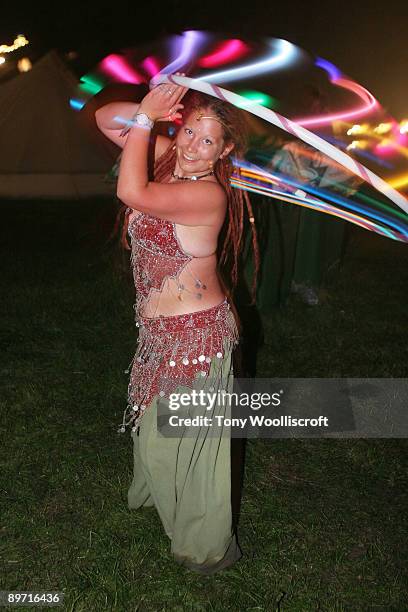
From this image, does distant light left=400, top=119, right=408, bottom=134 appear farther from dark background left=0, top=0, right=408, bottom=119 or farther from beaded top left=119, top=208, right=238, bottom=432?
dark background left=0, top=0, right=408, bottom=119

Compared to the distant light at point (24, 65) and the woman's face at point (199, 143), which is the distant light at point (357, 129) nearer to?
the woman's face at point (199, 143)

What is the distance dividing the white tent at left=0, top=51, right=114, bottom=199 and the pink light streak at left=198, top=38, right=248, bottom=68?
11592mm

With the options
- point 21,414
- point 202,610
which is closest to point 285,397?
point 21,414

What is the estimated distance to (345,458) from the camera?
13.8 ft

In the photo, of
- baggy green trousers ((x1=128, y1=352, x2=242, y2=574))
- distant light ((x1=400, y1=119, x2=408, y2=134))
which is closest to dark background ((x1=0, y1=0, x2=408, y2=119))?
distant light ((x1=400, y1=119, x2=408, y2=134))

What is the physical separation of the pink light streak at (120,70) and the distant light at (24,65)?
1254cm

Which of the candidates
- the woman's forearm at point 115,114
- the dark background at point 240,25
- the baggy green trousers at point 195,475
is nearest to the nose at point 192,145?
the woman's forearm at point 115,114

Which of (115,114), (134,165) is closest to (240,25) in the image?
(115,114)

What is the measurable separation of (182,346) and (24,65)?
43.7 ft

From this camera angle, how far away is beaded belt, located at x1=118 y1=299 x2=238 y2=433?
9.01 feet

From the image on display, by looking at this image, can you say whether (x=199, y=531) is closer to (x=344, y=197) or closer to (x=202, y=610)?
(x=202, y=610)

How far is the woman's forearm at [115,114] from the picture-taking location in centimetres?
272

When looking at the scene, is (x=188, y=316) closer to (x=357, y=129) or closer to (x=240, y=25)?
(x=357, y=129)

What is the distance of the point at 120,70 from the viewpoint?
2588 millimetres
